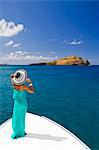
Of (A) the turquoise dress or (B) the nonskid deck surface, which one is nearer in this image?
(B) the nonskid deck surface

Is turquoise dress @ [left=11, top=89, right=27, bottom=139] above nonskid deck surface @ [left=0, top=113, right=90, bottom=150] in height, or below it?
above

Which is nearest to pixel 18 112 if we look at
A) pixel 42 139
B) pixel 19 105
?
pixel 19 105

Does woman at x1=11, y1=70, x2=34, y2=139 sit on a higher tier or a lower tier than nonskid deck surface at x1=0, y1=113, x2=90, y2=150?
higher

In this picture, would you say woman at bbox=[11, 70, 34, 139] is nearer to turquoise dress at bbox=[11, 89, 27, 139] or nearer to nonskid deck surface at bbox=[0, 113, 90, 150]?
turquoise dress at bbox=[11, 89, 27, 139]

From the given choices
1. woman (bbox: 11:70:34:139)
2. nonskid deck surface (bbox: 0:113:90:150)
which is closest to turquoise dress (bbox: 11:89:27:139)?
woman (bbox: 11:70:34:139)

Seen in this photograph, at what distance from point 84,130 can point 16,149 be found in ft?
11.8

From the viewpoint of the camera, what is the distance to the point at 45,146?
14.0 ft

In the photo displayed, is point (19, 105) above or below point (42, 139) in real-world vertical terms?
above

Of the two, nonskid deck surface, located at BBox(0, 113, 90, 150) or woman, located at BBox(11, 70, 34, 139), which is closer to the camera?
nonskid deck surface, located at BBox(0, 113, 90, 150)

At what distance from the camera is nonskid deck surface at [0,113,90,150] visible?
423 cm

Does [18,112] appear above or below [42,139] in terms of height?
above

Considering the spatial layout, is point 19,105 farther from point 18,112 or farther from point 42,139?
point 42,139

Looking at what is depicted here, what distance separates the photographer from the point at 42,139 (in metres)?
4.51

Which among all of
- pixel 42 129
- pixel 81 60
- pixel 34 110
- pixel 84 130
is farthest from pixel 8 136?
pixel 81 60
